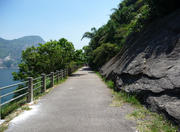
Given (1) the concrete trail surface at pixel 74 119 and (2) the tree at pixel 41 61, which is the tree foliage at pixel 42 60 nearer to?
(2) the tree at pixel 41 61

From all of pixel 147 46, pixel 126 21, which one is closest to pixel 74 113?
pixel 147 46

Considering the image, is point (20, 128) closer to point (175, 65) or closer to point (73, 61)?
point (175, 65)

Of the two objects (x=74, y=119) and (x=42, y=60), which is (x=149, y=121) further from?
(x=42, y=60)

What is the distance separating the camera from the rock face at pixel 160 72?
13.9 ft

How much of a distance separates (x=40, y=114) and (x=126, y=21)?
31.6 metres

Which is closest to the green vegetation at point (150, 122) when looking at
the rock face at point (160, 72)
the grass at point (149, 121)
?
the grass at point (149, 121)

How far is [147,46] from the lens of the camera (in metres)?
7.18

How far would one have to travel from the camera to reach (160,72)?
5.18 meters

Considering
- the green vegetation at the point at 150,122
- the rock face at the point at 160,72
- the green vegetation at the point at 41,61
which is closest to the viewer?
the green vegetation at the point at 150,122

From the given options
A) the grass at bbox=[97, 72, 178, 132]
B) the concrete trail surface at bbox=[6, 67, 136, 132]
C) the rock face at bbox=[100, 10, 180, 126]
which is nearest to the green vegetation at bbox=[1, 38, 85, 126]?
the rock face at bbox=[100, 10, 180, 126]

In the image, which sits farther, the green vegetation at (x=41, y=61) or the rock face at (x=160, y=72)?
the green vegetation at (x=41, y=61)

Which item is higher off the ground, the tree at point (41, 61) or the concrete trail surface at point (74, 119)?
the tree at point (41, 61)

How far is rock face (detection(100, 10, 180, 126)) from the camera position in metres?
4.23

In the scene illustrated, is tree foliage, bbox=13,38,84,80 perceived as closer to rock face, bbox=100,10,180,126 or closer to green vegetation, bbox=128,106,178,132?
rock face, bbox=100,10,180,126
